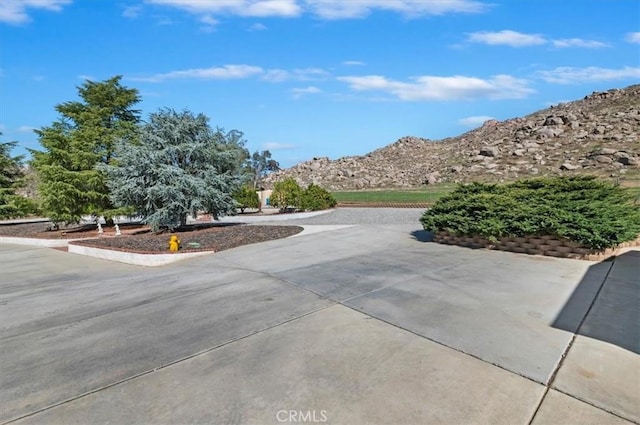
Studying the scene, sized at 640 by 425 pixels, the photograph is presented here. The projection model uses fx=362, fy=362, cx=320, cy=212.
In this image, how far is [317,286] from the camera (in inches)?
233

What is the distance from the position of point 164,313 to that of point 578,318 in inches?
205

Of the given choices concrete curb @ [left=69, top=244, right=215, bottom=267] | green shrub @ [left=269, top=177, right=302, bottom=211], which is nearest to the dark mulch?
concrete curb @ [left=69, top=244, right=215, bottom=267]

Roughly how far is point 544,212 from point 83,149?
18.2 meters

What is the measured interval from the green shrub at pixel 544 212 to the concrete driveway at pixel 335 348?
0.77 meters

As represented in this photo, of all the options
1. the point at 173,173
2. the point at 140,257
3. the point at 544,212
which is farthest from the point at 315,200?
the point at 544,212

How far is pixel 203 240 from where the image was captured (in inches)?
465

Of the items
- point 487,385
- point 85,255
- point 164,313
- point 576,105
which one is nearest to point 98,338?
point 164,313

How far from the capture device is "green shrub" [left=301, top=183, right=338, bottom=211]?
2247 centimetres

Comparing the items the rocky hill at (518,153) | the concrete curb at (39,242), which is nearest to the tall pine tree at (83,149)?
the concrete curb at (39,242)

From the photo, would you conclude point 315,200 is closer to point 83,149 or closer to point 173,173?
point 173,173

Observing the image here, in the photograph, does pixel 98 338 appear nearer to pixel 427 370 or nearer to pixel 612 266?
pixel 427 370

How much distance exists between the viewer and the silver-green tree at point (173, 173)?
1317 cm

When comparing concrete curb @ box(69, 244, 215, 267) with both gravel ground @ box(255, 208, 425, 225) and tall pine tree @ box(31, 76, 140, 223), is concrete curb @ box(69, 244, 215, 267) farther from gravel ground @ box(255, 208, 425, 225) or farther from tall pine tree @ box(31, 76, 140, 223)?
gravel ground @ box(255, 208, 425, 225)

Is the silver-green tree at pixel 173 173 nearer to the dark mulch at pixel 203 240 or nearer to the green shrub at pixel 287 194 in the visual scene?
the dark mulch at pixel 203 240
